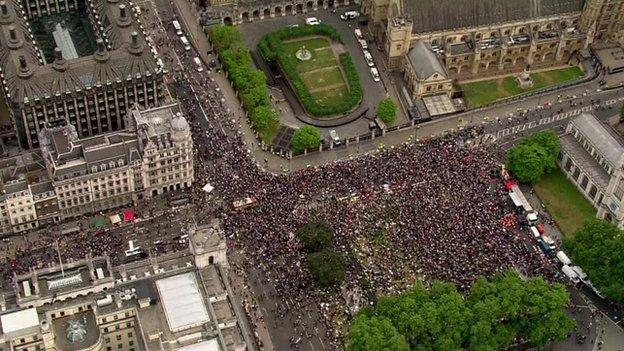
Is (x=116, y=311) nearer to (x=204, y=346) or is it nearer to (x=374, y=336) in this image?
(x=204, y=346)

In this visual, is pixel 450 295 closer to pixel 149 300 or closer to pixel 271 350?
pixel 271 350

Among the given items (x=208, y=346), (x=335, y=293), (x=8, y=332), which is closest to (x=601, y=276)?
→ (x=335, y=293)

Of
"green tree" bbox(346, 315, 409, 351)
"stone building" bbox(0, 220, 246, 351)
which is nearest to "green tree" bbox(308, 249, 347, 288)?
"green tree" bbox(346, 315, 409, 351)

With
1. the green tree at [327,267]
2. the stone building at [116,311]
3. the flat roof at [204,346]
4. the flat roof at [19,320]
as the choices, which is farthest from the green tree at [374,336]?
the flat roof at [19,320]

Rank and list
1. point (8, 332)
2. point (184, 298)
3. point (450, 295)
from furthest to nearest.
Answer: point (450, 295), point (184, 298), point (8, 332)

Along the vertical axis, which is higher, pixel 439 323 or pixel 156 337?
pixel 156 337

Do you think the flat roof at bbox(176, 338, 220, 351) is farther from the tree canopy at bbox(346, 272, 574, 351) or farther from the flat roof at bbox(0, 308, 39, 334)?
the tree canopy at bbox(346, 272, 574, 351)
